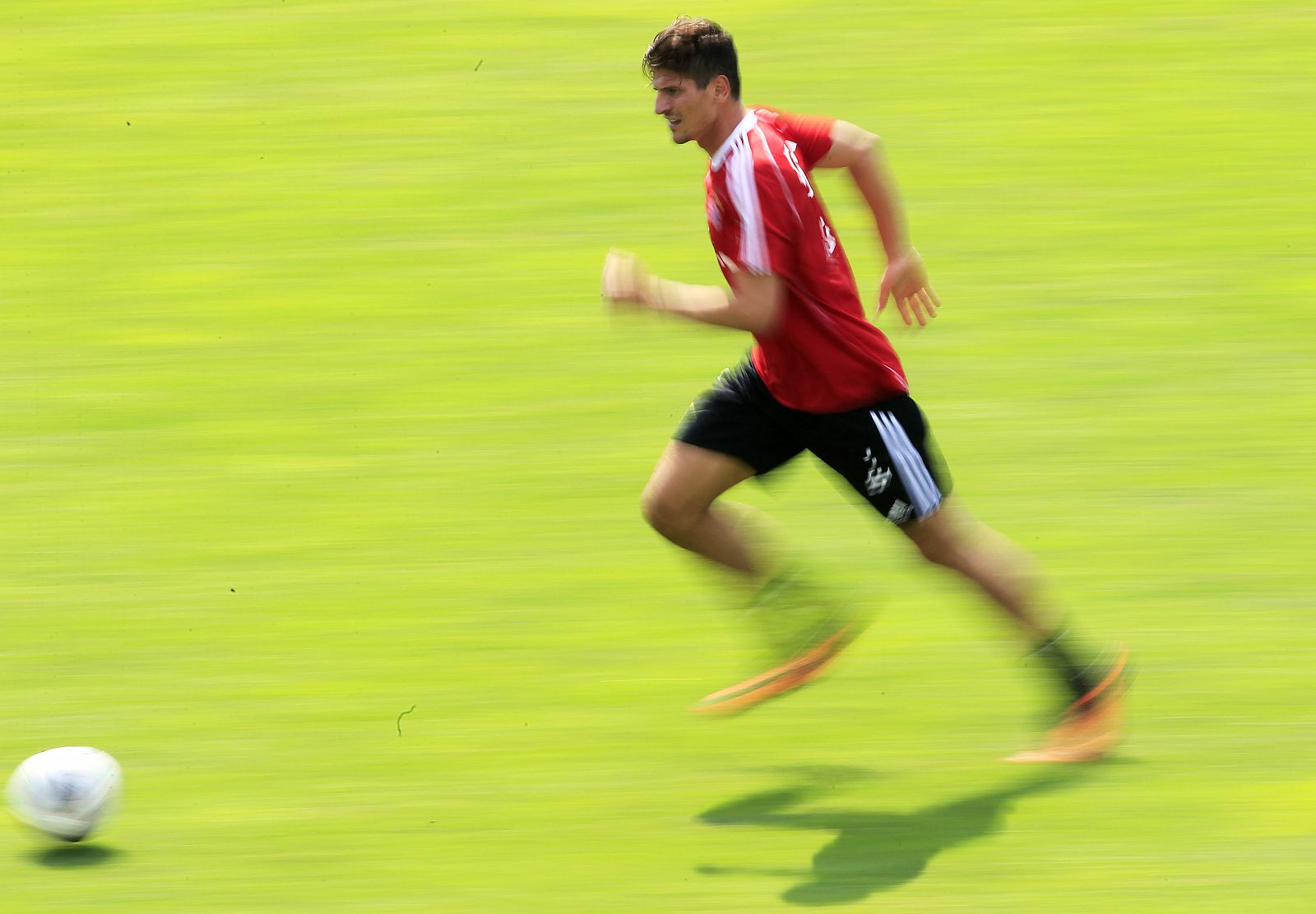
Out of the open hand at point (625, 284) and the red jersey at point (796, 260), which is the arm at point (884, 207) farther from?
the open hand at point (625, 284)

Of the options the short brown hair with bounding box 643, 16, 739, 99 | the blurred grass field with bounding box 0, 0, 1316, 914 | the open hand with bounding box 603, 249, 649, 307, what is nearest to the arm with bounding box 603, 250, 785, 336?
the open hand with bounding box 603, 249, 649, 307

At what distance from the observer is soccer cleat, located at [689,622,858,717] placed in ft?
20.0

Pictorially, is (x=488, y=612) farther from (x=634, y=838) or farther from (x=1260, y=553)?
(x=1260, y=553)

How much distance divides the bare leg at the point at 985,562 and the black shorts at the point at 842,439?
0.23 feet

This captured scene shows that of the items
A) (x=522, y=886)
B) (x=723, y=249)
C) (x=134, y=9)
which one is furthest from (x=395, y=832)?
(x=134, y=9)

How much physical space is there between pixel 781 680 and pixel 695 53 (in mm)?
1999

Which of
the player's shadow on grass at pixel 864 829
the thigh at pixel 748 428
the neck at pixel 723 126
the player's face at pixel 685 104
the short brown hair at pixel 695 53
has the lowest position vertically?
the player's shadow on grass at pixel 864 829

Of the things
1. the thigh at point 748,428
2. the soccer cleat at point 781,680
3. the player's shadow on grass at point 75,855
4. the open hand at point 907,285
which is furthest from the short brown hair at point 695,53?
the player's shadow on grass at point 75,855

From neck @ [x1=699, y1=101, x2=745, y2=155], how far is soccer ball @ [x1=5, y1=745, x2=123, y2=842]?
95.4 inches

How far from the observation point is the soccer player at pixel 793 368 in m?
5.37

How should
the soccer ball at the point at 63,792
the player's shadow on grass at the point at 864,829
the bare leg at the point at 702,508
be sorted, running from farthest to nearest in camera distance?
the bare leg at the point at 702,508, the soccer ball at the point at 63,792, the player's shadow on grass at the point at 864,829

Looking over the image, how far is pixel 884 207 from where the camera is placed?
567 cm

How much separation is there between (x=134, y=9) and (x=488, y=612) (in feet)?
22.1

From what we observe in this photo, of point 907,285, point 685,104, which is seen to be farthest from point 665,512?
point 685,104
